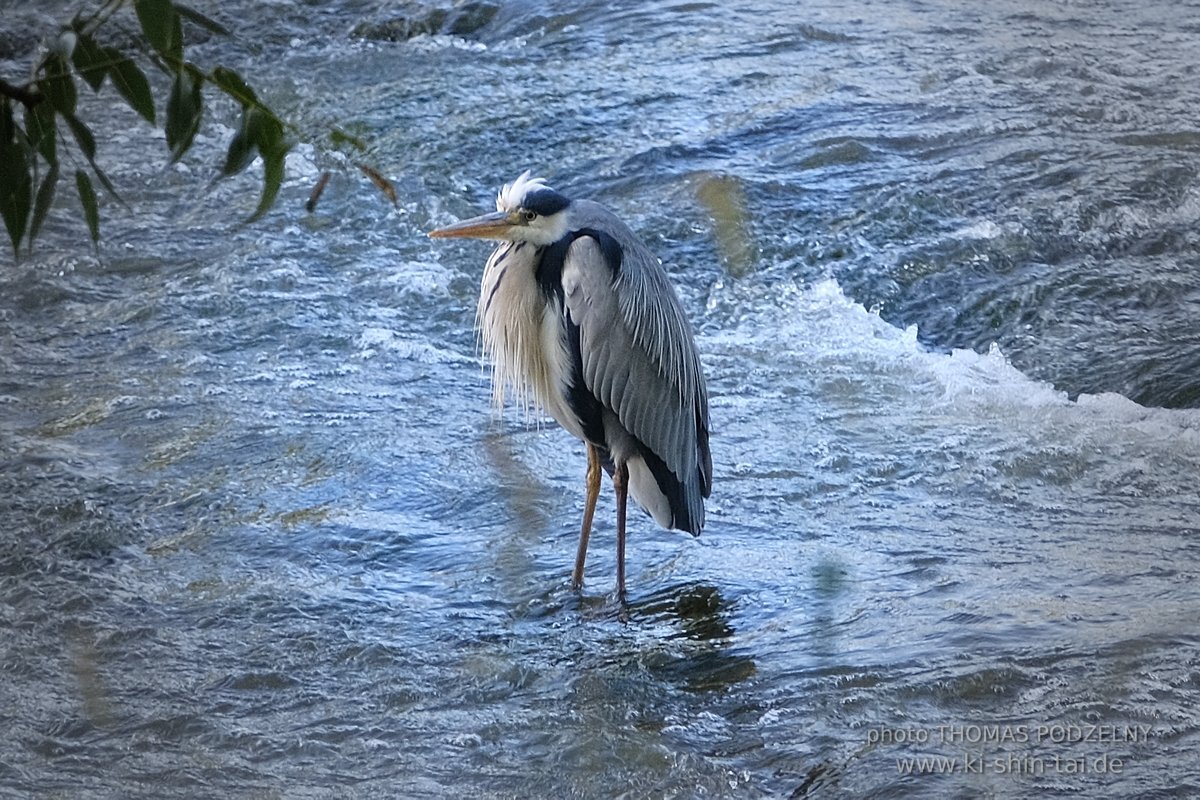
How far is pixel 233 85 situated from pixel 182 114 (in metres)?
0.09

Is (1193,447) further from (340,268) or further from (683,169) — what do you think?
(340,268)

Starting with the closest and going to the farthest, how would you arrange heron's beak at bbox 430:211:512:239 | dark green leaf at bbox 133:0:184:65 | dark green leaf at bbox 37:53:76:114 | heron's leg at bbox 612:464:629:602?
1. dark green leaf at bbox 133:0:184:65
2. dark green leaf at bbox 37:53:76:114
3. heron's beak at bbox 430:211:512:239
4. heron's leg at bbox 612:464:629:602

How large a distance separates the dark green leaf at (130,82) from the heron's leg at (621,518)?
296 cm

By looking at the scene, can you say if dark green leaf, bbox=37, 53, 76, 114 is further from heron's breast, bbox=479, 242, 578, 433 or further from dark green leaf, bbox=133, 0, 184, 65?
heron's breast, bbox=479, 242, 578, 433

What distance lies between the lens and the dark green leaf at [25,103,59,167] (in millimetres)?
1516

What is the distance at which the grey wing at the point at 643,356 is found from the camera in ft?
14.2

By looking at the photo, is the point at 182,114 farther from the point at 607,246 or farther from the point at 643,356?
the point at 643,356

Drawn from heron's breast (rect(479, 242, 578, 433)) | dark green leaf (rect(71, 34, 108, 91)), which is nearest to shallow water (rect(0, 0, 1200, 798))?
heron's breast (rect(479, 242, 578, 433))

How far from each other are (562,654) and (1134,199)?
4192 mm

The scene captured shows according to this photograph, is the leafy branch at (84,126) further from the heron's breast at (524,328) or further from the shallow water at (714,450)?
the heron's breast at (524,328)

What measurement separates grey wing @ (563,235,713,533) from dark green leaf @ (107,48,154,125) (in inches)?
111

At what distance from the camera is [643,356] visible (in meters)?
4.50

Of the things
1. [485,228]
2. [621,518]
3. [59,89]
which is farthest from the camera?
[621,518]

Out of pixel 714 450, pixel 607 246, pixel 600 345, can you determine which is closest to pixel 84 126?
pixel 607 246
